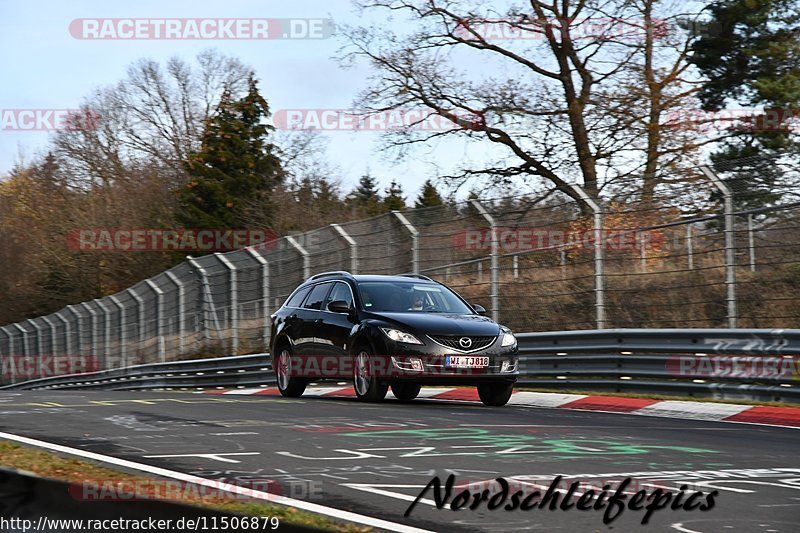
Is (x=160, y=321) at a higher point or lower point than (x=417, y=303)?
lower

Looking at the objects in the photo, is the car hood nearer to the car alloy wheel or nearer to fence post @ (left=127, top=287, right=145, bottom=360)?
the car alloy wheel

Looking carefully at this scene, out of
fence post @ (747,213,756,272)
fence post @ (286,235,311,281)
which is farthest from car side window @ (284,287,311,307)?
fence post @ (747,213,756,272)

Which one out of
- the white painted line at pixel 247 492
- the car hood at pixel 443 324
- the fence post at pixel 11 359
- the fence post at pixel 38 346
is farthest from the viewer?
the fence post at pixel 11 359

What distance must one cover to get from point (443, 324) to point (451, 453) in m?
5.21

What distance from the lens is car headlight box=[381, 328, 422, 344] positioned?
1287 centimetres

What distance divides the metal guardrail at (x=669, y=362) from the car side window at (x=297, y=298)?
3149mm

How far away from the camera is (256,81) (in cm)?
6112

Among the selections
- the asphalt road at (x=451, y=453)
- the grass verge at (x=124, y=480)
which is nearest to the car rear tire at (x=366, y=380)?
the asphalt road at (x=451, y=453)

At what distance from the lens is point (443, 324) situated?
1311 cm

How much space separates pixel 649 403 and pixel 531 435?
4290 mm

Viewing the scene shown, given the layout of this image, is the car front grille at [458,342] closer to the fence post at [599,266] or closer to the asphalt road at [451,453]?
the asphalt road at [451,453]

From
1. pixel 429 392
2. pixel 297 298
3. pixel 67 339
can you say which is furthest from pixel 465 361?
pixel 67 339

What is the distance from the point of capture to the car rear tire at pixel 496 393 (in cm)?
1357

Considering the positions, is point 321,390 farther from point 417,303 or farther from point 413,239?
point 417,303
